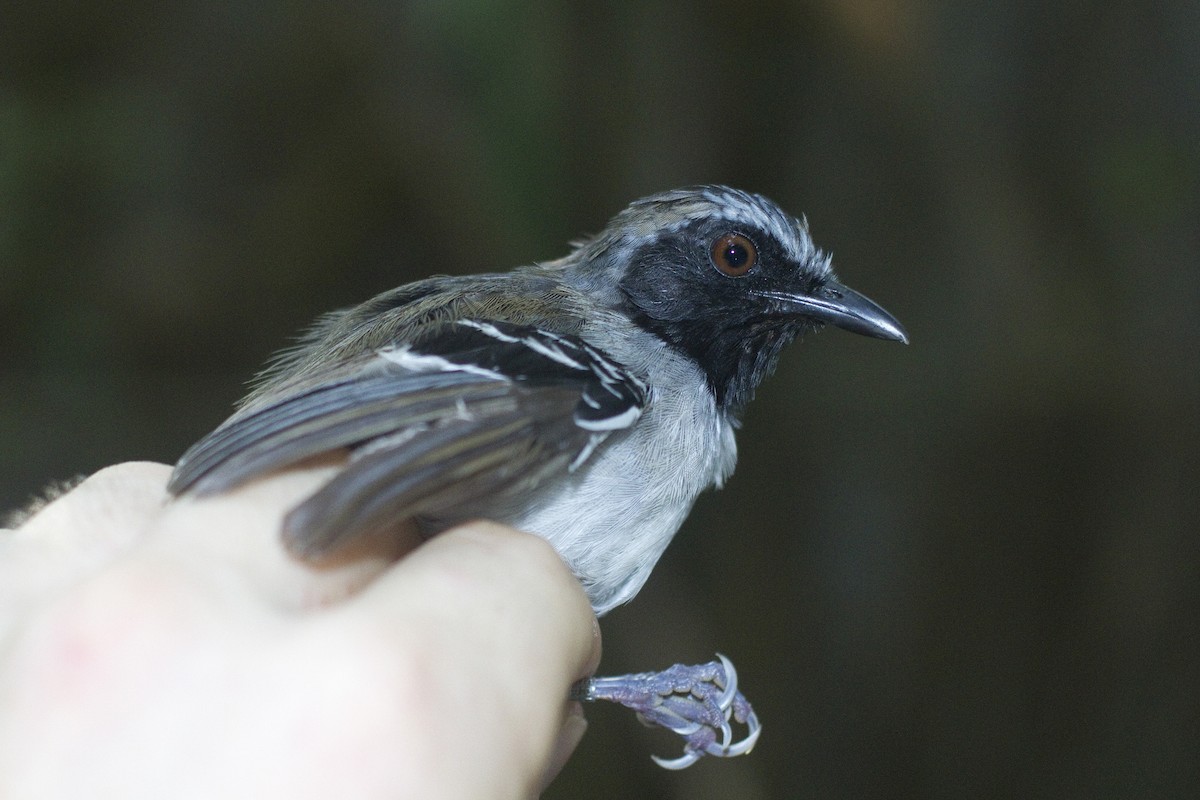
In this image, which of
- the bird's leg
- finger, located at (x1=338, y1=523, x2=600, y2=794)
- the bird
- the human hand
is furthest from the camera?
the bird's leg

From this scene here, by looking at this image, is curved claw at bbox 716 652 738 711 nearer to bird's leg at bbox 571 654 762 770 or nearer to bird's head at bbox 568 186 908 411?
bird's leg at bbox 571 654 762 770

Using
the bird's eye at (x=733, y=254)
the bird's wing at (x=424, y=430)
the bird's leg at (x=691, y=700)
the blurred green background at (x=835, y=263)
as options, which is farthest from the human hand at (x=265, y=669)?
the blurred green background at (x=835, y=263)

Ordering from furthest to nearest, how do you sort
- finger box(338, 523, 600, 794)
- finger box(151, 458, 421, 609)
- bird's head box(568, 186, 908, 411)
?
bird's head box(568, 186, 908, 411)
finger box(151, 458, 421, 609)
finger box(338, 523, 600, 794)

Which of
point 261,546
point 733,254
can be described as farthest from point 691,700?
point 261,546

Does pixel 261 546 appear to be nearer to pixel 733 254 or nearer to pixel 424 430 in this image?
pixel 424 430

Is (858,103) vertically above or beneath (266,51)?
beneath

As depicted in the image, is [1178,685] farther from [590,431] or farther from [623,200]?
[590,431]

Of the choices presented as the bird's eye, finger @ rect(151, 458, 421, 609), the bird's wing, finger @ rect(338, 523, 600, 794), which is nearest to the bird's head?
the bird's eye

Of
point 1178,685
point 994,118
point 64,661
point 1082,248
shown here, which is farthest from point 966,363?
point 64,661
